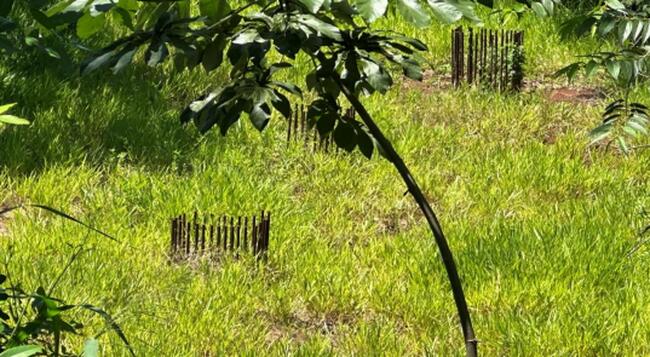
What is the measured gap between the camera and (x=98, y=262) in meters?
4.30

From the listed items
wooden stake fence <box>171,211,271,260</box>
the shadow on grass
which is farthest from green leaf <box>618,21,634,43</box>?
the shadow on grass

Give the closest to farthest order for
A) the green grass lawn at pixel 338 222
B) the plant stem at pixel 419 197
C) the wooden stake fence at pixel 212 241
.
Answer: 1. the plant stem at pixel 419 197
2. the green grass lawn at pixel 338 222
3. the wooden stake fence at pixel 212 241

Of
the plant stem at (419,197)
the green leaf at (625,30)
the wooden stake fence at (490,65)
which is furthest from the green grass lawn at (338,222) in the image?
the green leaf at (625,30)

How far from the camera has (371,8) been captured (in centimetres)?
172

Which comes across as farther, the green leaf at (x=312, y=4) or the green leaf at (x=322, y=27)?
the green leaf at (x=322, y=27)

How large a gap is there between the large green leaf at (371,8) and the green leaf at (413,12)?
5cm

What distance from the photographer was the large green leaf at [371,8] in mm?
1705

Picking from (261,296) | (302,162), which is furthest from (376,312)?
(302,162)

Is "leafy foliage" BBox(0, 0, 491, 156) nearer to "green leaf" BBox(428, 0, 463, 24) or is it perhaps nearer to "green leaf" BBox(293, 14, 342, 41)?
"green leaf" BBox(293, 14, 342, 41)

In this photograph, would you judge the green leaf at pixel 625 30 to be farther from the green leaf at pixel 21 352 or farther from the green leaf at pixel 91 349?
the green leaf at pixel 21 352

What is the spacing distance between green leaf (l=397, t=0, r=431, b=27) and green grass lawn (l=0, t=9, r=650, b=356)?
1614 mm

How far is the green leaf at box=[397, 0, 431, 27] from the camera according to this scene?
5.66ft

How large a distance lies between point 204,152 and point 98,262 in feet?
5.18

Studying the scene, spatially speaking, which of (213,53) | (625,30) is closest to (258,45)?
(213,53)
